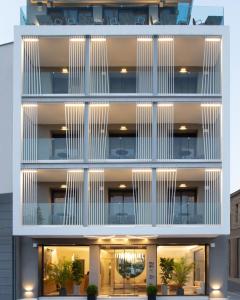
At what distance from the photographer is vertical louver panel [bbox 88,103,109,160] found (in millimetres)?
31250

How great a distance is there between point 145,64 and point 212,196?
741cm

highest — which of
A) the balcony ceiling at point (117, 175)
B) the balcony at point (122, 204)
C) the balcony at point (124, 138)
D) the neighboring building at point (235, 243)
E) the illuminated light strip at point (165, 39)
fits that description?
the illuminated light strip at point (165, 39)

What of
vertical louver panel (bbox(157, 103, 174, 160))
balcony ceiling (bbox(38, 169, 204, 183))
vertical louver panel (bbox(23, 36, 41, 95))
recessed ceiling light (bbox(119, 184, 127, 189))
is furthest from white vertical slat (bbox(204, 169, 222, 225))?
vertical louver panel (bbox(23, 36, 41, 95))

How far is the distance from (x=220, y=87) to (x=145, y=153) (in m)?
4.99

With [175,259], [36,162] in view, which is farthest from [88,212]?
[175,259]

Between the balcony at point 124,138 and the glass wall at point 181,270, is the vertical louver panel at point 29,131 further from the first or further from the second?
the glass wall at point 181,270

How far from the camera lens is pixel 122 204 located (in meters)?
31.0

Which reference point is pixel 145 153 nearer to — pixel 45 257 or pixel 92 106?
pixel 92 106

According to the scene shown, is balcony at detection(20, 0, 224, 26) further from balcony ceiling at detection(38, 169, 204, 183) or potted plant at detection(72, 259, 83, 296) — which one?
potted plant at detection(72, 259, 83, 296)

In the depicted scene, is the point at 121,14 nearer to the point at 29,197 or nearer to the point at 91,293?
the point at 29,197

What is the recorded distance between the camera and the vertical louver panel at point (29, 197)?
101 feet

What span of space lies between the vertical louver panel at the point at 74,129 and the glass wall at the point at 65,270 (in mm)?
5403

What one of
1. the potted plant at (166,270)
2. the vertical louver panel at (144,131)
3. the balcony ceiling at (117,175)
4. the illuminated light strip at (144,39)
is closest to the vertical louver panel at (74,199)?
the balcony ceiling at (117,175)

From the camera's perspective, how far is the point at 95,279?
32.9m
